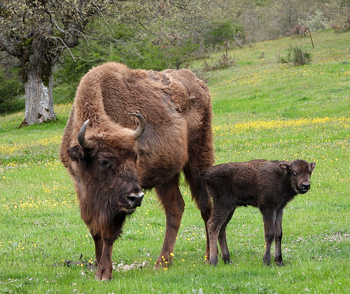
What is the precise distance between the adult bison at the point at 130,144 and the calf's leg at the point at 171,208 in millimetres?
16

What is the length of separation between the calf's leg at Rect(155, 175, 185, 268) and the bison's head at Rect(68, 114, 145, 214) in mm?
1816

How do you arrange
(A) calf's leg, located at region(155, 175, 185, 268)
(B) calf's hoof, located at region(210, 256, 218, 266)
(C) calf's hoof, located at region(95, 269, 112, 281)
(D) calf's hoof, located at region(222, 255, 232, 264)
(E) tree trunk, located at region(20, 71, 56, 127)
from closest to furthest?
1. (C) calf's hoof, located at region(95, 269, 112, 281)
2. (B) calf's hoof, located at region(210, 256, 218, 266)
3. (D) calf's hoof, located at region(222, 255, 232, 264)
4. (A) calf's leg, located at region(155, 175, 185, 268)
5. (E) tree trunk, located at region(20, 71, 56, 127)

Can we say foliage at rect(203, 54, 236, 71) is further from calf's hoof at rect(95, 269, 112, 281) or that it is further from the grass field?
calf's hoof at rect(95, 269, 112, 281)

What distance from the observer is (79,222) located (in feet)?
34.2

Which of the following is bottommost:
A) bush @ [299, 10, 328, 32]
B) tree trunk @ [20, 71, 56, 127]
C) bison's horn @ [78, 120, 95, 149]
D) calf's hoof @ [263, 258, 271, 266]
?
tree trunk @ [20, 71, 56, 127]

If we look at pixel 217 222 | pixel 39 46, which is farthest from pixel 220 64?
pixel 217 222

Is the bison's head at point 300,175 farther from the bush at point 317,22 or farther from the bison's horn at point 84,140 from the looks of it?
the bush at point 317,22

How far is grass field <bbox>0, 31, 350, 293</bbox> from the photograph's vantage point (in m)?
6.09

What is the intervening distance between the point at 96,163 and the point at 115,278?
156 cm

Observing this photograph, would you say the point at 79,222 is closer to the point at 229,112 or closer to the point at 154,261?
the point at 154,261

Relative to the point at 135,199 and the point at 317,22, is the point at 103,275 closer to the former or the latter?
the point at 135,199

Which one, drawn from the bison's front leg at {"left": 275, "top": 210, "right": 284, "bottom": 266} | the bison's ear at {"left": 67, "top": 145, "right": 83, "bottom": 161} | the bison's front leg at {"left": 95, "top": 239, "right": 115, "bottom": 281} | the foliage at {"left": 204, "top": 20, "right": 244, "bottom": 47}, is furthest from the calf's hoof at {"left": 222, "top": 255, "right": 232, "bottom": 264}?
the foliage at {"left": 204, "top": 20, "right": 244, "bottom": 47}

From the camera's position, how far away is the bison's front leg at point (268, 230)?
6.93 metres

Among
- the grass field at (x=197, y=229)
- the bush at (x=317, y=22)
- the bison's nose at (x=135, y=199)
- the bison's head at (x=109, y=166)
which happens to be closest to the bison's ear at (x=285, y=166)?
the grass field at (x=197, y=229)
